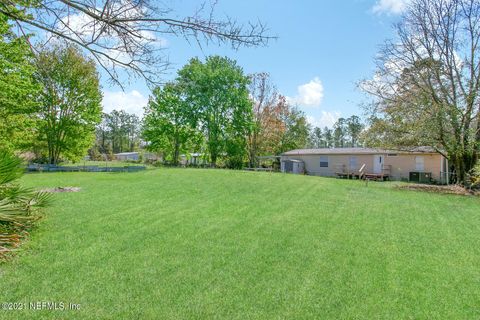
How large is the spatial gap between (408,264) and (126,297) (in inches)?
151

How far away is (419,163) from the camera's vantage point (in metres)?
22.0

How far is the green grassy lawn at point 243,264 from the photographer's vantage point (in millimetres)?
3014

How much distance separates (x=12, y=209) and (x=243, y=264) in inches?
146

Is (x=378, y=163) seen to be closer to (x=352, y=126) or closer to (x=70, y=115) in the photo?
(x=70, y=115)

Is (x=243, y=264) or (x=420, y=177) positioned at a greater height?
(x=420, y=177)

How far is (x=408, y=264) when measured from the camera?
4266 millimetres

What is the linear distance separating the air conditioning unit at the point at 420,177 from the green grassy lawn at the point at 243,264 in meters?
15.3

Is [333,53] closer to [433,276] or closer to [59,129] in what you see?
[433,276]

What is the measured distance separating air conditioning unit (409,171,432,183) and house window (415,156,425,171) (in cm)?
56

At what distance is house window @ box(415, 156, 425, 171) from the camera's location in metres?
21.9

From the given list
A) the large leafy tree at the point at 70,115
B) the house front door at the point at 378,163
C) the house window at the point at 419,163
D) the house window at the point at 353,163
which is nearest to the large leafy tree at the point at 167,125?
the large leafy tree at the point at 70,115

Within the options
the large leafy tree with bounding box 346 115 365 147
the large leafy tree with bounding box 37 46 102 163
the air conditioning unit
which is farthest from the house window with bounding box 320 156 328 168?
the large leafy tree with bounding box 346 115 365 147

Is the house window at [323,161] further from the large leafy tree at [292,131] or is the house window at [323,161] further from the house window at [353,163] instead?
the large leafy tree at [292,131]

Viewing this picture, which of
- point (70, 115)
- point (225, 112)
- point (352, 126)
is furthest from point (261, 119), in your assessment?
point (352, 126)
